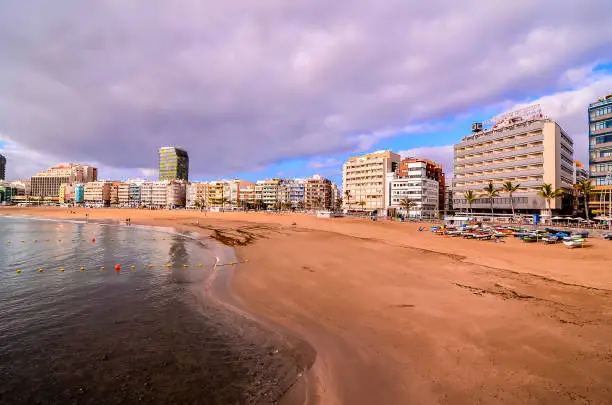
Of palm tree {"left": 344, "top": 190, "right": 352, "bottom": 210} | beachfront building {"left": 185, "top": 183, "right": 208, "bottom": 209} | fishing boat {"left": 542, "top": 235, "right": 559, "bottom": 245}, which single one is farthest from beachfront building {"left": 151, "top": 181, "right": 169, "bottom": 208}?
fishing boat {"left": 542, "top": 235, "right": 559, "bottom": 245}

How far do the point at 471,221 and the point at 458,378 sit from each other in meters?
55.9

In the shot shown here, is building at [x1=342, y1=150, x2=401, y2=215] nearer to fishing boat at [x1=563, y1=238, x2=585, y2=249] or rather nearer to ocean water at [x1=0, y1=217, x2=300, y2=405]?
fishing boat at [x1=563, y1=238, x2=585, y2=249]

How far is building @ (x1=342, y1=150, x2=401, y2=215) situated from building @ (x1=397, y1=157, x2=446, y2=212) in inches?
320

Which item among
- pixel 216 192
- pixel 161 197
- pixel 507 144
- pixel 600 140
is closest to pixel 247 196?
pixel 216 192

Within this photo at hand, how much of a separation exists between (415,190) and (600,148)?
1857 inches

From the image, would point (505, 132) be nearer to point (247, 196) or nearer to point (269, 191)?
point (269, 191)

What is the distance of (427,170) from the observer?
107312 millimetres

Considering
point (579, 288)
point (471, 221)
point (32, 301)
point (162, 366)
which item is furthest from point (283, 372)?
point (471, 221)

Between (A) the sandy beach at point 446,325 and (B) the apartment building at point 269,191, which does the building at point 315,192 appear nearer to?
(B) the apartment building at point 269,191

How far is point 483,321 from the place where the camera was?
11.5 meters

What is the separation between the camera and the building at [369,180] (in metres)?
117

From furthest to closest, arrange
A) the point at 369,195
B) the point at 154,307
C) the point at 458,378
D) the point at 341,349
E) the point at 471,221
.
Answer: the point at 369,195 → the point at 471,221 → the point at 154,307 → the point at 341,349 → the point at 458,378

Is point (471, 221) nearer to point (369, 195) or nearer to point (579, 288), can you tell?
point (579, 288)

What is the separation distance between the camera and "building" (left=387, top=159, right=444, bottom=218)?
100250 mm
